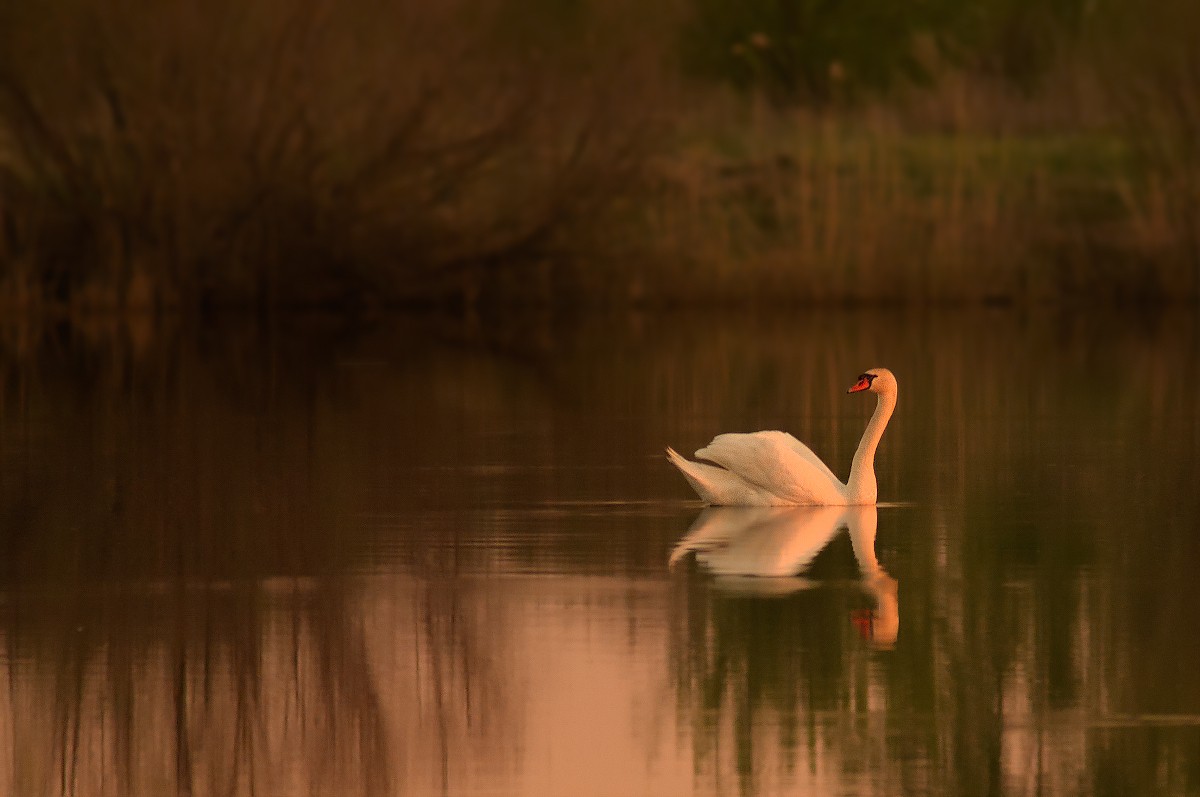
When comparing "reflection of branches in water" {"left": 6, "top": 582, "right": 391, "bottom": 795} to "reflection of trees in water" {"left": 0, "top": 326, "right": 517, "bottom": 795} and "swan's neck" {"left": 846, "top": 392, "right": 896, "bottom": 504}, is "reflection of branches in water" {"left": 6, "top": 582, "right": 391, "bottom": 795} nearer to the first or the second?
"reflection of trees in water" {"left": 0, "top": 326, "right": 517, "bottom": 795}

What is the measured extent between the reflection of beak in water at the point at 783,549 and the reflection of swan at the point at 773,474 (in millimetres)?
56

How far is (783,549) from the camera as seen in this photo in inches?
399

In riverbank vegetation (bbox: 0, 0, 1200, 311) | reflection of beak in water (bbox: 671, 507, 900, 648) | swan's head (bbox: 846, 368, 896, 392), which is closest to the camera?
reflection of beak in water (bbox: 671, 507, 900, 648)

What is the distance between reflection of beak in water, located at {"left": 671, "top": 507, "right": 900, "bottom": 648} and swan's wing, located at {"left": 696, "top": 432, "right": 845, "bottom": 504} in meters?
0.08

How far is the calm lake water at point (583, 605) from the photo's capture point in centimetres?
671

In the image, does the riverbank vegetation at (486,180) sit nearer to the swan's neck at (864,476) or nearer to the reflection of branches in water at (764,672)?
the swan's neck at (864,476)

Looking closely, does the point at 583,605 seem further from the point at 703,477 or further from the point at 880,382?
the point at 880,382

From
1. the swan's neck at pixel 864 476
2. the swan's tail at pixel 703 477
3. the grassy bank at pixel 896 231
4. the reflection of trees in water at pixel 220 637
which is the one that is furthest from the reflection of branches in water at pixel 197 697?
the grassy bank at pixel 896 231

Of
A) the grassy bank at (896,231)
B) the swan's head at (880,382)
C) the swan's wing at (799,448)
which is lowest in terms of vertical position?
the swan's wing at (799,448)

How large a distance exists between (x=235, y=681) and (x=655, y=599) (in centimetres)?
188

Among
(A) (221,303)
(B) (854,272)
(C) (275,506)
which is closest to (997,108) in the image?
(B) (854,272)

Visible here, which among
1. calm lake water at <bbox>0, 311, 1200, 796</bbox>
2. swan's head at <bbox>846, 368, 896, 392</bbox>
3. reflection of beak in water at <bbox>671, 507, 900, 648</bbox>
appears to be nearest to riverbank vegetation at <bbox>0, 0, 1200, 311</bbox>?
calm lake water at <bbox>0, 311, 1200, 796</bbox>

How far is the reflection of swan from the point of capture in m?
11.2

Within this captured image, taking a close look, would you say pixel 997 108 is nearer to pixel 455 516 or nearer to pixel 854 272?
pixel 854 272
